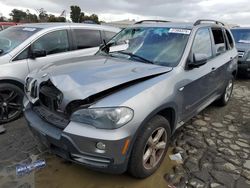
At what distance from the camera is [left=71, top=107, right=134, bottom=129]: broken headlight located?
222cm

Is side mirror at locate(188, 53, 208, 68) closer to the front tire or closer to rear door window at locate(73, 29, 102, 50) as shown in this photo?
the front tire

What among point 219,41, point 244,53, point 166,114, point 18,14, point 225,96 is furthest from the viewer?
point 18,14

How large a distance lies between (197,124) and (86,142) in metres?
2.70

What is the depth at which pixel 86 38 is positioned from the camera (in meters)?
5.35

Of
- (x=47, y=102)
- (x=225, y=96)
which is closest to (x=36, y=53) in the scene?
(x=47, y=102)

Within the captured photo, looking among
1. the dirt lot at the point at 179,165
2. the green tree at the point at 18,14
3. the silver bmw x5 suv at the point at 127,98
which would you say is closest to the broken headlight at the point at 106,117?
the silver bmw x5 suv at the point at 127,98

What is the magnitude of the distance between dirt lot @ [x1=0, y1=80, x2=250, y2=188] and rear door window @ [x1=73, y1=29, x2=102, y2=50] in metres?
2.10

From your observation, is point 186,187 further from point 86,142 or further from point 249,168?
point 86,142

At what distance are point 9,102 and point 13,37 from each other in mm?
1357

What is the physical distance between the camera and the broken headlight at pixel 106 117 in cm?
222

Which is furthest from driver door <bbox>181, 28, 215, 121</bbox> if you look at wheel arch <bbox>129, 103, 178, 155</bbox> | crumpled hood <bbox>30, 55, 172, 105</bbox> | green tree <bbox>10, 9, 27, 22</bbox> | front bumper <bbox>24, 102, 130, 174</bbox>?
green tree <bbox>10, 9, 27, 22</bbox>

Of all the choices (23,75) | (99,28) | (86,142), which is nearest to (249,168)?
(86,142)

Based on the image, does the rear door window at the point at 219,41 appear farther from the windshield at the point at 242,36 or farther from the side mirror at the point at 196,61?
the windshield at the point at 242,36

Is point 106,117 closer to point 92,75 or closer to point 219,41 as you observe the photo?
point 92,75
